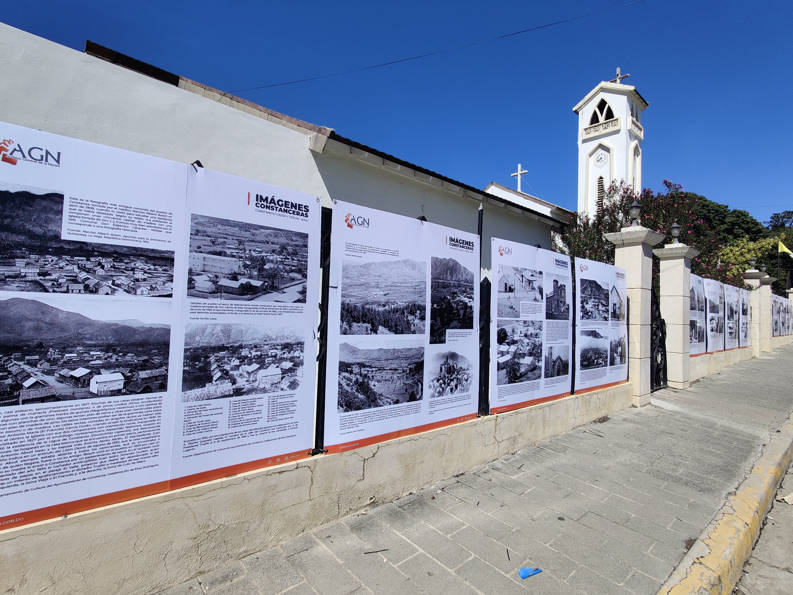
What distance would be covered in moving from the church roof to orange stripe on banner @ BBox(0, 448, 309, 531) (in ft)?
103

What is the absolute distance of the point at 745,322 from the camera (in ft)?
47.6

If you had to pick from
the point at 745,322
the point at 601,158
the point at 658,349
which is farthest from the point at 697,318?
the point at 601,158

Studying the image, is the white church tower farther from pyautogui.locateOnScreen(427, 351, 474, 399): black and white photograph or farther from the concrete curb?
pyautogui.locateOnScreen(427, 351, 474, 399): black and white photograph

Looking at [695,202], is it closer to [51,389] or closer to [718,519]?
[718,519]

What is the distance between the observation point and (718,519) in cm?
329

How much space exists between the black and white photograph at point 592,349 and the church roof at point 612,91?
87.9ft

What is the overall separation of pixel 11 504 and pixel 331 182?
17.8 feet

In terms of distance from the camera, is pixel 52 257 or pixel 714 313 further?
pixel 714 313

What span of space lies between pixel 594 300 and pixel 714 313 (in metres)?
8.09

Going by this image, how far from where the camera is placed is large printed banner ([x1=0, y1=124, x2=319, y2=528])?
1.90 m

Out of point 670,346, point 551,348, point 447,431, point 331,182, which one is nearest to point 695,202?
point 670,346

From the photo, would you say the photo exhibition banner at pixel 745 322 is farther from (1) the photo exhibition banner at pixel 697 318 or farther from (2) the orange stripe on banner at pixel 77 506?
(2) the orange stripe on banner at pixel 77 506

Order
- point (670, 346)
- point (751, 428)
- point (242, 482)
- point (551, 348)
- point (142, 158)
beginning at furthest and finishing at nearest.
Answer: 1. point (670, 346)
2. point (751, 428)
3. point (551, 348)
4. point (242, 482)
5. point (142, 158)

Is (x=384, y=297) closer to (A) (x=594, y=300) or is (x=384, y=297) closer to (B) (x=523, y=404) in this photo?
(B) (x=523, y=404)
